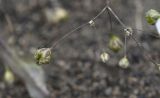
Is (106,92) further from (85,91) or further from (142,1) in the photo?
(142,1)

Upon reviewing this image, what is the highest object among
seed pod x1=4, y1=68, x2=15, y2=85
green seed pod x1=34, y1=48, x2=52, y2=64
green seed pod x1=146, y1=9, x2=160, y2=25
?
seed pod x1=4, y1=68, x2=15, y2=85

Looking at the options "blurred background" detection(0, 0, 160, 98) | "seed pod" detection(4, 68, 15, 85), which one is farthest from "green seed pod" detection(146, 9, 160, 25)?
Answer: "seed pod" detection(4, 68, 15, 85)

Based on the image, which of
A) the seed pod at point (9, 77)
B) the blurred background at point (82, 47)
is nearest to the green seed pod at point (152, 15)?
the blurred background at point (82, 47)

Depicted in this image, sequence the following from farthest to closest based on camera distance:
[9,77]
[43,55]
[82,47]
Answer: [82,47], [9,77], [43,55]

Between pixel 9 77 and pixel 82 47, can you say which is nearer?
pixel 9 77

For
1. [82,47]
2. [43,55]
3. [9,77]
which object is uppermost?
[82,47]

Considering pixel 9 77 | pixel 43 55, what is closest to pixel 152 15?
pixel 43 55

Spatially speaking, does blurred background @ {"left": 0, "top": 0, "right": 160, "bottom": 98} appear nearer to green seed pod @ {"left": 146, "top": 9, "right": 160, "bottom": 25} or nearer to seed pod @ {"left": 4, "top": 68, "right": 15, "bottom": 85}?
seed pod @ {"left": 4, "top": 68, "right": 15, "bottom": 85}

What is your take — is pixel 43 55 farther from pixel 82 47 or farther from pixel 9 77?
pixel 82 47

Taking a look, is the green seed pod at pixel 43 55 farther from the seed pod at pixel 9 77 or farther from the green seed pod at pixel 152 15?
the seed pod at pixel 9 77
